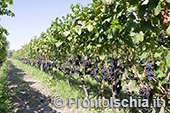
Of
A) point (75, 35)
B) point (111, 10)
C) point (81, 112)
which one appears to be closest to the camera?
point (111, 10)

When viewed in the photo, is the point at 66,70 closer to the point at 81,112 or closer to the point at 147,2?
the point at 81,112

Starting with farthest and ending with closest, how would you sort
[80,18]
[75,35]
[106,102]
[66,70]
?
[66,70]
[106,102]
[75,35]
[80,18]

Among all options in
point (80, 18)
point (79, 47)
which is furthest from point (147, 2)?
point (79, 47)

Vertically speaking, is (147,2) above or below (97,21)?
below

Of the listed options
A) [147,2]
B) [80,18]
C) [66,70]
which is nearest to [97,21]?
[80,18]

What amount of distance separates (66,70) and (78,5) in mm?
3568

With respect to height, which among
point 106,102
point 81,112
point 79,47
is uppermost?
point 79,47

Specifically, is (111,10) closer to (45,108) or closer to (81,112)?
(81,112)

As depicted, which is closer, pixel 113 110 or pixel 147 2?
pixel 147 2

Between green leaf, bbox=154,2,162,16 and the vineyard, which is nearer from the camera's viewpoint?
green leaf, bbox=154,2,162,16

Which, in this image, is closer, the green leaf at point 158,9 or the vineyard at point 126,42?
the green leaf at point 158,9

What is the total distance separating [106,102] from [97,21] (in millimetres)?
2758

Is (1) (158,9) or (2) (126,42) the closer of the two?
(1) (158,9)

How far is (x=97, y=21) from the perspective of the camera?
221 cm
